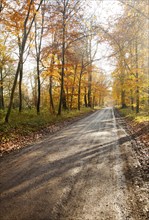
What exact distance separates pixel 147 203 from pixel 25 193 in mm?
2542

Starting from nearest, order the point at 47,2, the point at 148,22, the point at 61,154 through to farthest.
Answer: the point at 61,154 → the point at 148,22 → the point at 47,2

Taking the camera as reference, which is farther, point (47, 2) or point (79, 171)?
point (47, 2)

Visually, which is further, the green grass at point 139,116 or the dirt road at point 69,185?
the green grass at point 139,116

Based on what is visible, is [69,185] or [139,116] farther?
[139,116]

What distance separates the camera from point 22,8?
12.6m

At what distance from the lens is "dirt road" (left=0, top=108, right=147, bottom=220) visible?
3.32 m

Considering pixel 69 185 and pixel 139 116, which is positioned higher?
pixel 139 116

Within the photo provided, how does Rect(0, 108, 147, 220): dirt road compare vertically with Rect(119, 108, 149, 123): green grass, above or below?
below

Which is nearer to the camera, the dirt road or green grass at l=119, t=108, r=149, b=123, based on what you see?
the dirt road

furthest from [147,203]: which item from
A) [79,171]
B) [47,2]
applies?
[47,2]

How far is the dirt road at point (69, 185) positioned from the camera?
3.32 m

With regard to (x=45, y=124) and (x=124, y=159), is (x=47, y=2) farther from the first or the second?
(x=124, y=159)

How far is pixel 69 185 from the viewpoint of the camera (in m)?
4.37

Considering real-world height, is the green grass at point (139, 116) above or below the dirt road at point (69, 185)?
above
